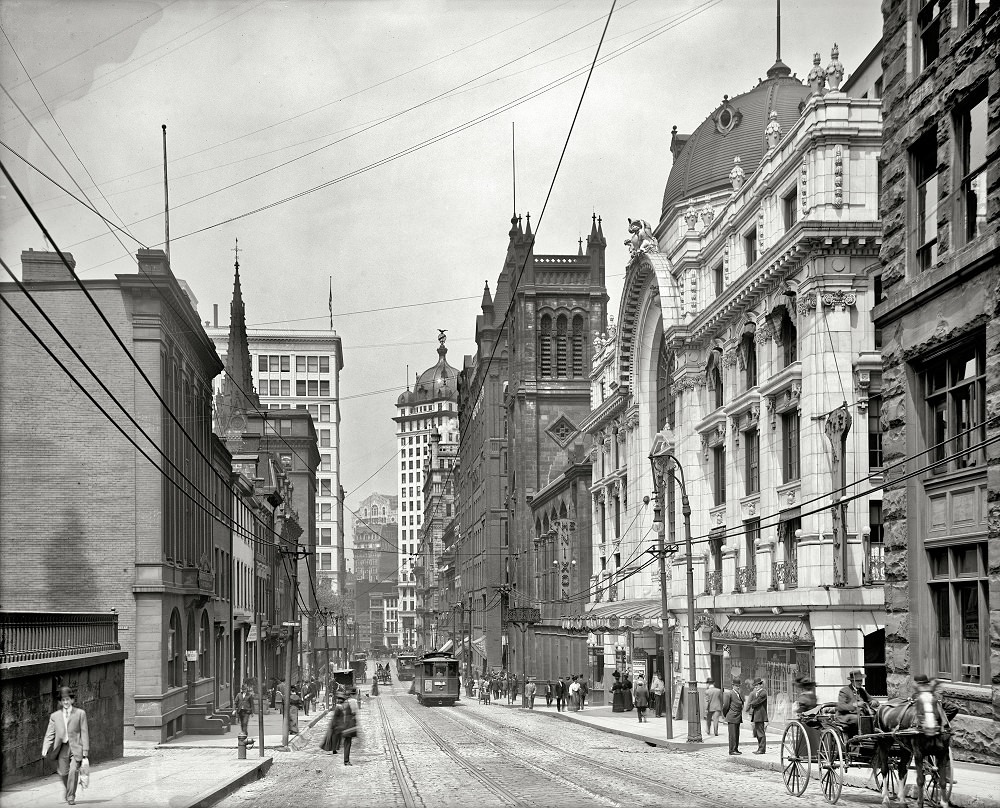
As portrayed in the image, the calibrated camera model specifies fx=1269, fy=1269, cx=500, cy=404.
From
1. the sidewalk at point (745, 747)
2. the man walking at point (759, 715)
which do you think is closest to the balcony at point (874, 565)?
the sidewalk at point (745, 747)

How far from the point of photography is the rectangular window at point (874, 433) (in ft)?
115

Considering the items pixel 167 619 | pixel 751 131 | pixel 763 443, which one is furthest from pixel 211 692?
pixel 751 131

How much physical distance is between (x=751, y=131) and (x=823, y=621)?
81.2ft

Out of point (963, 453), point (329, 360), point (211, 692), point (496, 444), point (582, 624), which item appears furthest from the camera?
point (496, 444)

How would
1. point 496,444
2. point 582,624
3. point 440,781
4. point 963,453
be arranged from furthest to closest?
point 496,444, point 582,624, point 440,781, point 963,453

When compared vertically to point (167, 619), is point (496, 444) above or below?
above

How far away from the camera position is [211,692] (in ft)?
152

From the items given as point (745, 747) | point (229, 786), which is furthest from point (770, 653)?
point (229, 786)

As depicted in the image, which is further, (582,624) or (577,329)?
(577,329)

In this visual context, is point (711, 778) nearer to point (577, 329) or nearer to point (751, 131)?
point (751, 131)

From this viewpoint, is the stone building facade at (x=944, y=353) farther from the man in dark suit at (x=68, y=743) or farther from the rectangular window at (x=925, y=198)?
the man in dark suit at (x=68, y=743)

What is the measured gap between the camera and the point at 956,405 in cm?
2284

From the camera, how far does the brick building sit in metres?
33.0

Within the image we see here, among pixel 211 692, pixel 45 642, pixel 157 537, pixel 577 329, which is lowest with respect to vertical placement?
pixel 211 692
